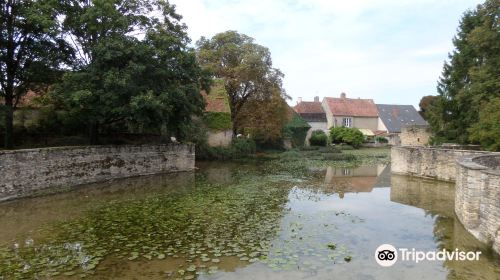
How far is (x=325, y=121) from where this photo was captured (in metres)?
60.3

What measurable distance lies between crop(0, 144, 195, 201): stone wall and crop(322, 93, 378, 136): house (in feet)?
125

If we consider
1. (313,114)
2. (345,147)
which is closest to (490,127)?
(345,147)

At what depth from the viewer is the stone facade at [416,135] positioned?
40031 millimetres

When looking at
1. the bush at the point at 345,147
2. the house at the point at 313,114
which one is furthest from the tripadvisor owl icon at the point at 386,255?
the house at the point at 313,114

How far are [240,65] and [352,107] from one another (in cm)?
3080

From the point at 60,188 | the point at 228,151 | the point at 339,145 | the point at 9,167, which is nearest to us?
the point at 9,167

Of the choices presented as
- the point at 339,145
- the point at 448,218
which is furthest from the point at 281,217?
the point at 339,145

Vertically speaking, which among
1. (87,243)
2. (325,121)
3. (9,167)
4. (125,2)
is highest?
(125,2)

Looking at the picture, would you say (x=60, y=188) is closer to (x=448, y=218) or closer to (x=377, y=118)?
(x=448, y=218)

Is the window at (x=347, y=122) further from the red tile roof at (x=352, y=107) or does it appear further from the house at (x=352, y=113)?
the red tile roof at (x=352, y=107)

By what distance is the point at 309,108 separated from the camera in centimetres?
6138

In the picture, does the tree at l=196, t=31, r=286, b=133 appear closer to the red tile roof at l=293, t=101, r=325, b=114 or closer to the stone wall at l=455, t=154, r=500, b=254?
the red tile roof at l=293, t=101, r=325, b=114

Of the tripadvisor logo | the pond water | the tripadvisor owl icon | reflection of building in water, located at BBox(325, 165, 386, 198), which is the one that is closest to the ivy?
reflection of building in water, located at BBox(325, 165, 386, 198)

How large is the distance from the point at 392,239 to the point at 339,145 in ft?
135
